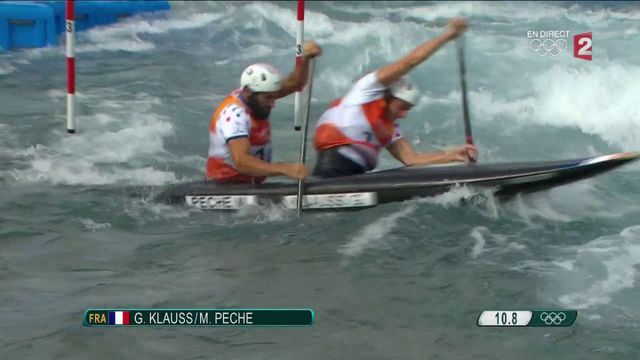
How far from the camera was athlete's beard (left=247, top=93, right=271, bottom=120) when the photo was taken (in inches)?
189

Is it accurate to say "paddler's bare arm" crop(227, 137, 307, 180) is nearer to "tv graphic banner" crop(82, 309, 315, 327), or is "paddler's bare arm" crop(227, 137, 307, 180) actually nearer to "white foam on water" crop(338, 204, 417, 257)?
"white foam on water" crop(338, 204, 417, 257)

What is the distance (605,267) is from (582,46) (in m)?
1.50

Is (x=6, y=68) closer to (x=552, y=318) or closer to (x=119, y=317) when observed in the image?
(x=119, y=317)

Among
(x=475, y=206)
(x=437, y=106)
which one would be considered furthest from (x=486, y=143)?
(x=475, y=206)

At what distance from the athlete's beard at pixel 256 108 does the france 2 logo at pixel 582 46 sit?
69.4 inches

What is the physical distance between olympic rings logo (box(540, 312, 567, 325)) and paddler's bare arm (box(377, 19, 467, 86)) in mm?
1629

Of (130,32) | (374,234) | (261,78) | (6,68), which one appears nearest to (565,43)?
(374,234)

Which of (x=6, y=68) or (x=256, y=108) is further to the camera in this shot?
(x=6, y=68)

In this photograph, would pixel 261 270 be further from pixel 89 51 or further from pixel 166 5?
pixel 166 5

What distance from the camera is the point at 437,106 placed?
8.21 m

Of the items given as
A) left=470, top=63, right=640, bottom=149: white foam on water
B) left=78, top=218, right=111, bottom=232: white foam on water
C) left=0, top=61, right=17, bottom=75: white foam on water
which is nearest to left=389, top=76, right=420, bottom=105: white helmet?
left=470, top=63, right=640, bottom=149: white foam on water

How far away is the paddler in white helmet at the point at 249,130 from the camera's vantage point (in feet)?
15.5

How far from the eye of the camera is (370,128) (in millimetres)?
4992

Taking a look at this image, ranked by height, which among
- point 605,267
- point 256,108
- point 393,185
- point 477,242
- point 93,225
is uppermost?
point 256,108
